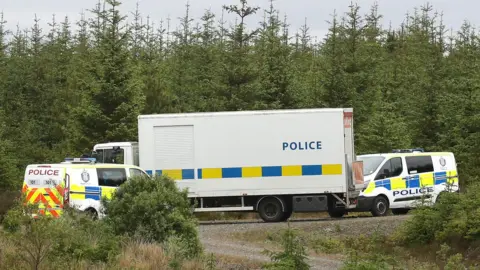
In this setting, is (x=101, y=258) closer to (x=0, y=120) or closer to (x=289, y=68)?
(x=289, y=68)

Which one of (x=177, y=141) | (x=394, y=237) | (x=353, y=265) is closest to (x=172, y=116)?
(x=177, y=141)

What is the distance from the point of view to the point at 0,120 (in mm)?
42531

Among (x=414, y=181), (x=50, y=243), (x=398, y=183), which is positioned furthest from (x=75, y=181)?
(x=50, y=243)

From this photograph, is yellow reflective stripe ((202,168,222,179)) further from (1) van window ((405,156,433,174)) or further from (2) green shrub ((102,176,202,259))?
(2) green shrub ((102,176,202,259))

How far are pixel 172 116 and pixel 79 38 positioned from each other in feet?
112

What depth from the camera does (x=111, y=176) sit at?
21.9 meters

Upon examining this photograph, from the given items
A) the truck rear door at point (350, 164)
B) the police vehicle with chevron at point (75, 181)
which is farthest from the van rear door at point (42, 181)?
the truck rear door at point (350, 164)

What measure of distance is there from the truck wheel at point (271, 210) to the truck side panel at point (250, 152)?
1.50 ft

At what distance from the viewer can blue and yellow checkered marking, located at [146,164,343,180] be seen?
23.3 m

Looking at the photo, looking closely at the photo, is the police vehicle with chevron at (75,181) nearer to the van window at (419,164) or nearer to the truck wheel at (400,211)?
the van window at (419,164)

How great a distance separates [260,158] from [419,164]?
5.08 metres

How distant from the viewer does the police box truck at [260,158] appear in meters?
23.2

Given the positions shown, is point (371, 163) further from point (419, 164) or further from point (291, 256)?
point (291, 256)

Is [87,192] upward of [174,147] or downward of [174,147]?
downward
